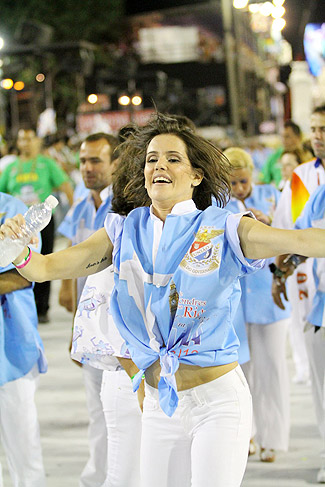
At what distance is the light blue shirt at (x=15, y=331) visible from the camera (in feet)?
14.5

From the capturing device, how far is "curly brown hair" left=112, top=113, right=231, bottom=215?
335cm

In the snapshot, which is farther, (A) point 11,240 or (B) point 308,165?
(B) point 308,165

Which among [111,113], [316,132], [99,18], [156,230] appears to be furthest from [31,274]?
[99,18]

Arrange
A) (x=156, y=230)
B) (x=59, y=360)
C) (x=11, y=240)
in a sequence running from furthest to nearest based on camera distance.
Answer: (x=59, y=360)
(x=156, y=230)
(x=11, y=240)

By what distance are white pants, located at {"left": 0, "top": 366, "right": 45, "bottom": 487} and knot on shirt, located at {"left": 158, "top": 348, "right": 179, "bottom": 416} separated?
5.27 feet

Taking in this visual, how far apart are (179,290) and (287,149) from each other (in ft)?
17.0

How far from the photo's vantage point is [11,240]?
295 centimetres

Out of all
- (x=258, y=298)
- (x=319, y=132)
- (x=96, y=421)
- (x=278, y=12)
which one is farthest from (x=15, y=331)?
(x=278, y=12)

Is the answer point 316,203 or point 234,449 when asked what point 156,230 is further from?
point 316,203

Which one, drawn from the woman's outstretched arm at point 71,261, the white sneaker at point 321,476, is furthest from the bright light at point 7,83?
the woman's outstretched arm at point 71,261

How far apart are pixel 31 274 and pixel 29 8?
38212mm

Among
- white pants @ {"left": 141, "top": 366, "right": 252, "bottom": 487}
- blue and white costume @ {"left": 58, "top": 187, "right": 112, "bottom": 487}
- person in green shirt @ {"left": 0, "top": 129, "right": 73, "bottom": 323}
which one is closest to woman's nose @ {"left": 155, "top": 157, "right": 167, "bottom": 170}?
white pants @ {"left": 141, "top": 366, "right": 252, "bottom": 487}

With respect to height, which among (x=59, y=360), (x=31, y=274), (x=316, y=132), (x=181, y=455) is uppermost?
(x=316, y=132)

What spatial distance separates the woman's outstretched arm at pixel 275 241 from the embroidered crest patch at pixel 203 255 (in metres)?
0.10
